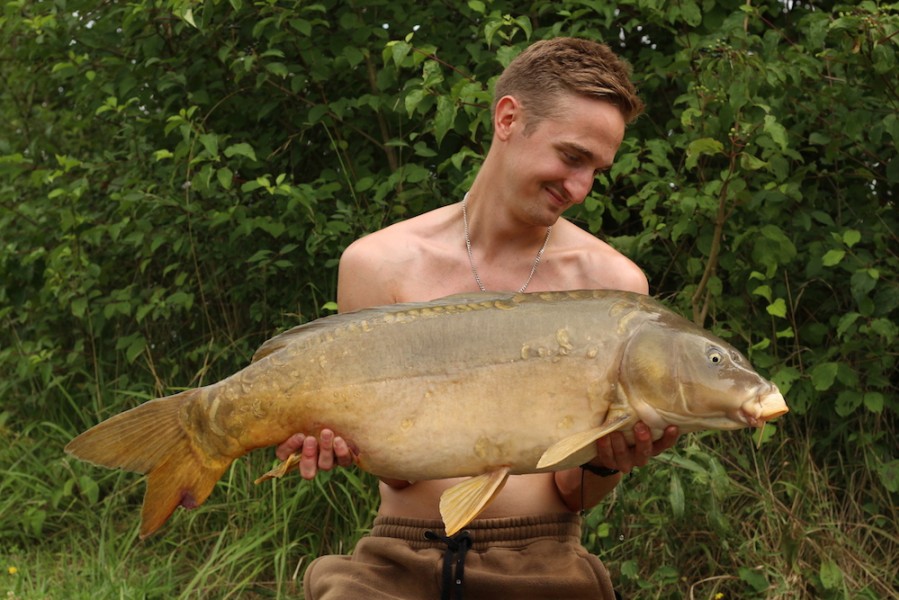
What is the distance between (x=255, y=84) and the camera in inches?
169

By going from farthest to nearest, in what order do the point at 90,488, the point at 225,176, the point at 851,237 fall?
the point at 90,488
the point at 225,176
the point at 851,237

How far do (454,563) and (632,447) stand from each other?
1.44 feet

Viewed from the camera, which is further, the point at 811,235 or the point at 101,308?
the point at 101,308

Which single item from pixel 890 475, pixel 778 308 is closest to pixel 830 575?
pixel 890 475

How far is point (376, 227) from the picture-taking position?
12.8 ft

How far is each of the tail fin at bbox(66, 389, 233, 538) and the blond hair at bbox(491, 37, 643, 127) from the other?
903mm

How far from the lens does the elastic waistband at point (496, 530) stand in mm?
2441

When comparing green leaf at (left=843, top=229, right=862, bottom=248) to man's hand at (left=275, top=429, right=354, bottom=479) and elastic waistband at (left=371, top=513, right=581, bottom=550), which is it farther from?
man's hand at (left=275, top=429, right=354, bottom=479)

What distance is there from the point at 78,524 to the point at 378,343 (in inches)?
91.9

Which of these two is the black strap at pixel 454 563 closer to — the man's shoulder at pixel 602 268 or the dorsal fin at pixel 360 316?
the dorsal fin at pixel 360 316

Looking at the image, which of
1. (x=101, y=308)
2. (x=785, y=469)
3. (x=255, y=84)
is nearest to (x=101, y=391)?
(x=101, y=308)

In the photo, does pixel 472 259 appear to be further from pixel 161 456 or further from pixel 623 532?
pixel 623 532

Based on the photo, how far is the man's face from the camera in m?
2.44

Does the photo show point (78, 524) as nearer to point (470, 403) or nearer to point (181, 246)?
point (181, 246)
